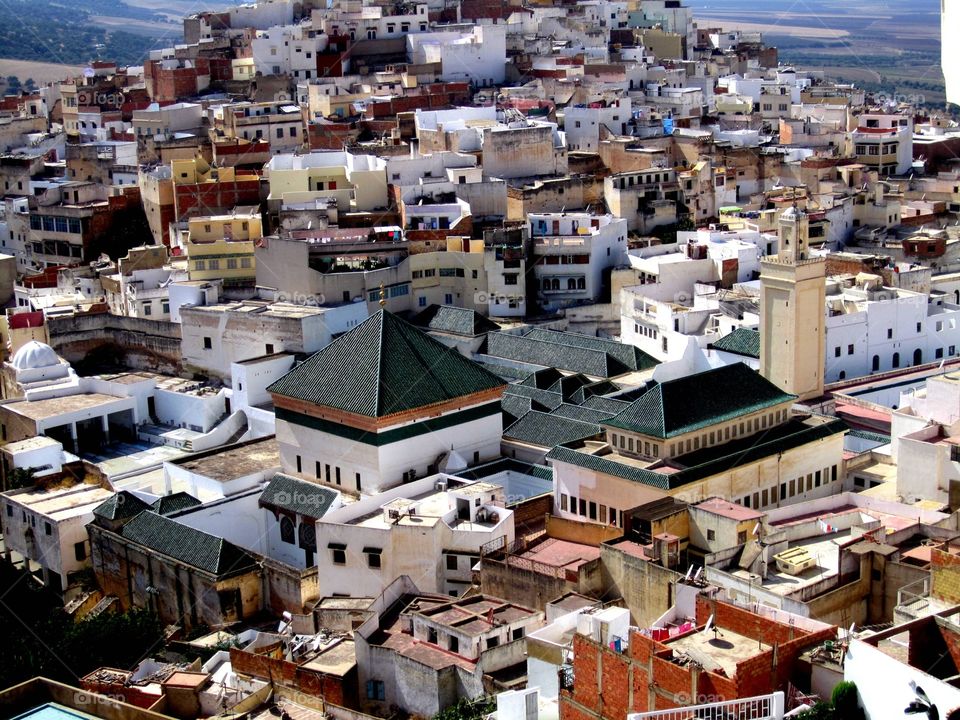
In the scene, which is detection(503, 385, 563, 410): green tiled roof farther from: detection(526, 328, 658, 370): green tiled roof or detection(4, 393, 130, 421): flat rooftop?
detection(4, 393, 130, 421): flat rooftop

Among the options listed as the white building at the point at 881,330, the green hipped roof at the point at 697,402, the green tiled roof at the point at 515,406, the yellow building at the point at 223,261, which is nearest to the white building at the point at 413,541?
the green hipped roof at the point at 697,402

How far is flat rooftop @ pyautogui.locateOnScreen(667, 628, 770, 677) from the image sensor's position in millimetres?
15750

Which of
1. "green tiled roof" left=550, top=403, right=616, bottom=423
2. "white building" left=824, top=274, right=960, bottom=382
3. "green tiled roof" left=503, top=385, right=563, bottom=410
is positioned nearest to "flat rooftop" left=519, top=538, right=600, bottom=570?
"green tiled roof" left=550, top=403, right=616, bottom=423

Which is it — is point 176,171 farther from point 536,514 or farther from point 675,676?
point 675,676

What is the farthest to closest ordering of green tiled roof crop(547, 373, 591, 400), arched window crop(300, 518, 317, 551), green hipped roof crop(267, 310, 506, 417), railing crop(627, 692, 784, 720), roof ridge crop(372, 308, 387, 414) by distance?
green tiled roof crop(547, 373, 591, 400)
green hipped roof crop(267, 310, 506, 417)
arched window crop(300, 518, 317, 551)
roof ridge crop(372, 308, 387, 414)
railing crop(627, 692, 784, 720)

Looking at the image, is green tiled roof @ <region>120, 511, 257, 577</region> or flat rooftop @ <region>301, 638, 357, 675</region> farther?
green tiled roof @ <region>120, 511, 257, 577</region>

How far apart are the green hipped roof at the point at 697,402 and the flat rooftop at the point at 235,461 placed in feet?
22.2

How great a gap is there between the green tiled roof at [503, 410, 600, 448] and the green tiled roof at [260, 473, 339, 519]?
3.85m

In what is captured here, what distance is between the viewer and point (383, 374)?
26141 mm

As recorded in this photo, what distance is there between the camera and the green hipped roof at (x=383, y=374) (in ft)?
84.9

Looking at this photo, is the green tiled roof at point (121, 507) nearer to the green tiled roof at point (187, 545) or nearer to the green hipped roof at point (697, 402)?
the green tiled roof at point (187, 545)

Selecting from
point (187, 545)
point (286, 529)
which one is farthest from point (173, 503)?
point (286, 529)

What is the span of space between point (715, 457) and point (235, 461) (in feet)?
29.8

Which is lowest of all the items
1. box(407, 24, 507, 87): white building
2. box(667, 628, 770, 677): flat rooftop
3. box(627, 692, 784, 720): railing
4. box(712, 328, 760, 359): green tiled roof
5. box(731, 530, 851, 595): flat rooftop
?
box(731, 530, 851, 595): flat rooftop
